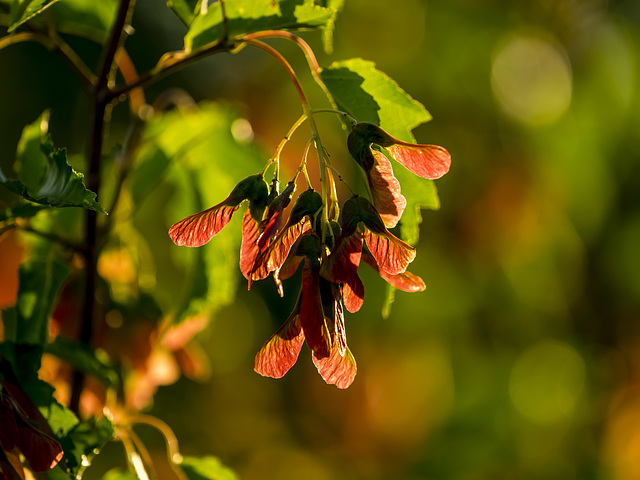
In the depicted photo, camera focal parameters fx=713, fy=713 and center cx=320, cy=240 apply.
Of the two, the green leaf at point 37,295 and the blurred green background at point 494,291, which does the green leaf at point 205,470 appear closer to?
the green leaf at point 37,295

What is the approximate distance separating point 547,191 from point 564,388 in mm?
706

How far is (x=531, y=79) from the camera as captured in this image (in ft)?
8.75

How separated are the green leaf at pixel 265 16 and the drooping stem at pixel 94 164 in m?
0.08

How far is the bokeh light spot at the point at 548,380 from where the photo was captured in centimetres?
246

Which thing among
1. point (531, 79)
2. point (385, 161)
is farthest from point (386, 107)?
point (531, 79)

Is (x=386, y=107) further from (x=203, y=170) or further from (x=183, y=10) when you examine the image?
(x=203, y=170)

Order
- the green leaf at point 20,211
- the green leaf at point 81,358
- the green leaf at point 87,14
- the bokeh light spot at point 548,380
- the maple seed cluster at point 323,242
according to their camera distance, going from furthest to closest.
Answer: the bokeh light spot at point 548,380
the green leaf at point 87,14
the green leaf at point 81,358
the green leaf at point 20,211
the maple seed cluster at point 323,242

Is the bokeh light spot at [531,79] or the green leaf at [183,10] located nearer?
the green leaf at [183,10]

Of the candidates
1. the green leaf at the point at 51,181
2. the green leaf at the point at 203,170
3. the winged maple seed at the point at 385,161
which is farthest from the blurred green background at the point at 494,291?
the winged maple seed at the point at 385,161

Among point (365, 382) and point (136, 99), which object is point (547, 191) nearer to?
point (365, 382)

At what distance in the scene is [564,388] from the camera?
252 centimetres

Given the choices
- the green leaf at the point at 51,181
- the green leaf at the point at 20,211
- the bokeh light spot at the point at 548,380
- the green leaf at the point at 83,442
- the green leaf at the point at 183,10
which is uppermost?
the green leaf at the point at 183,10

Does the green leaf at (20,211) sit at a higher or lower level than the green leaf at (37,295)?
higher

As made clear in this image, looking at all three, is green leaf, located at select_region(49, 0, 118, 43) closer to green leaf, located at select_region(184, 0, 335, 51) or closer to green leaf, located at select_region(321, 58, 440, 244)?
green leaf, located at select_region(184, 0, 335, 51)
